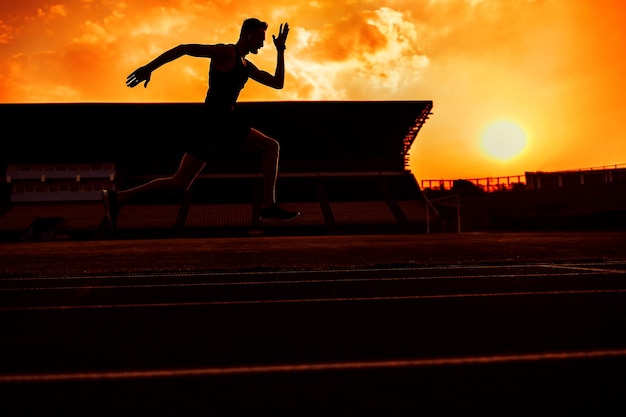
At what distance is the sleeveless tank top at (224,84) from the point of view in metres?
3.65

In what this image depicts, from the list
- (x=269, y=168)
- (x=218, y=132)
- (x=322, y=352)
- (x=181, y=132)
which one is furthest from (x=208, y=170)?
(x=322, y=352)

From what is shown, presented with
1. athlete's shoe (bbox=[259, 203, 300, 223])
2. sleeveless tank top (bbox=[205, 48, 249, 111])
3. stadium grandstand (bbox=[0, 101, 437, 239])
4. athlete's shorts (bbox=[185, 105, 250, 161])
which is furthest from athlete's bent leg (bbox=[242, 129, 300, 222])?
stadium grandstand (bbox=[0, 101, 437, 239])

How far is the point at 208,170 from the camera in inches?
1320

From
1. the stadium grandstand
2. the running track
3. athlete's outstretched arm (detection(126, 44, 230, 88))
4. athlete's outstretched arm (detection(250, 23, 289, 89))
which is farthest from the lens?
the stadium grandstand

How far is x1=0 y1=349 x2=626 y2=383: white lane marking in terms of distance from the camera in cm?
154

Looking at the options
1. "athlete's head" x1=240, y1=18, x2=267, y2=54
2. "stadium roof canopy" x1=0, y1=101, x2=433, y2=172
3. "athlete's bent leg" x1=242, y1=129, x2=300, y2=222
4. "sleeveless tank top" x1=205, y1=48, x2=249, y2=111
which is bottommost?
"athlete's bent leg" x1=242, y1=129, x2=300, y2=222

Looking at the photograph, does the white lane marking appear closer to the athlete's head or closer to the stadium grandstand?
the athlete's head

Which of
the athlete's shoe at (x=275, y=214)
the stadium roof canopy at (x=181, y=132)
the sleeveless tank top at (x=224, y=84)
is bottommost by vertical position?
the athlete's shoe at (x=275, y=214)

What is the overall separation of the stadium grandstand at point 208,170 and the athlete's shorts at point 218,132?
84.6 ft

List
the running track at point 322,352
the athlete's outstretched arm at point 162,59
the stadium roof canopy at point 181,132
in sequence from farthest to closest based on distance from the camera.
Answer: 1. the stadium roof canopy at point 181,132
2. the athlete's outstretched arm at point 162,59
3. the running track at point 322,352

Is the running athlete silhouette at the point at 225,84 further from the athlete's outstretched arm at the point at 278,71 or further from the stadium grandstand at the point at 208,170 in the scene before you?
the stadium grandstand at the point at 208,170

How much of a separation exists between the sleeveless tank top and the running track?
4.16 ft

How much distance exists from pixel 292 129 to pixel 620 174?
67.3ft

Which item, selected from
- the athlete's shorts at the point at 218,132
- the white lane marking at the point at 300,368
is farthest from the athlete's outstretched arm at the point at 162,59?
the white lane marking at the point at 300,368
